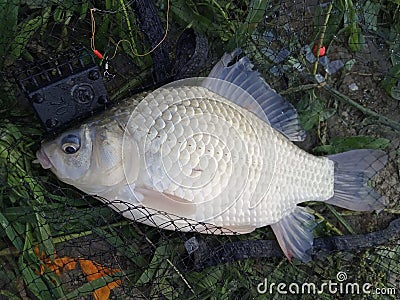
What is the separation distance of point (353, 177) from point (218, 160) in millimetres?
519

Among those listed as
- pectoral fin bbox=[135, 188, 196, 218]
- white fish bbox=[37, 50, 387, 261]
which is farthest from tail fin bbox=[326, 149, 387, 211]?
pectoral fin bbox=[135, 188, 196, 218]

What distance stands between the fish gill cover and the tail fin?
0.33 feet

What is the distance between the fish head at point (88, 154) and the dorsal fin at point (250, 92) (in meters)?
0.38

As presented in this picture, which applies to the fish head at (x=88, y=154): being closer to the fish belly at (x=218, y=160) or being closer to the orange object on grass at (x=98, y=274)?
the fish belly at (x=218, y=160)

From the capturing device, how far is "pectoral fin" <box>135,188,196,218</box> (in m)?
1.79

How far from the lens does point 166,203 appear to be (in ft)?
5.89

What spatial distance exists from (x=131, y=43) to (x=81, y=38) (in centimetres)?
17

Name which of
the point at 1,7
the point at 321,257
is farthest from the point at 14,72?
the point at 321,257

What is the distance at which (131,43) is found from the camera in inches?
77.4
